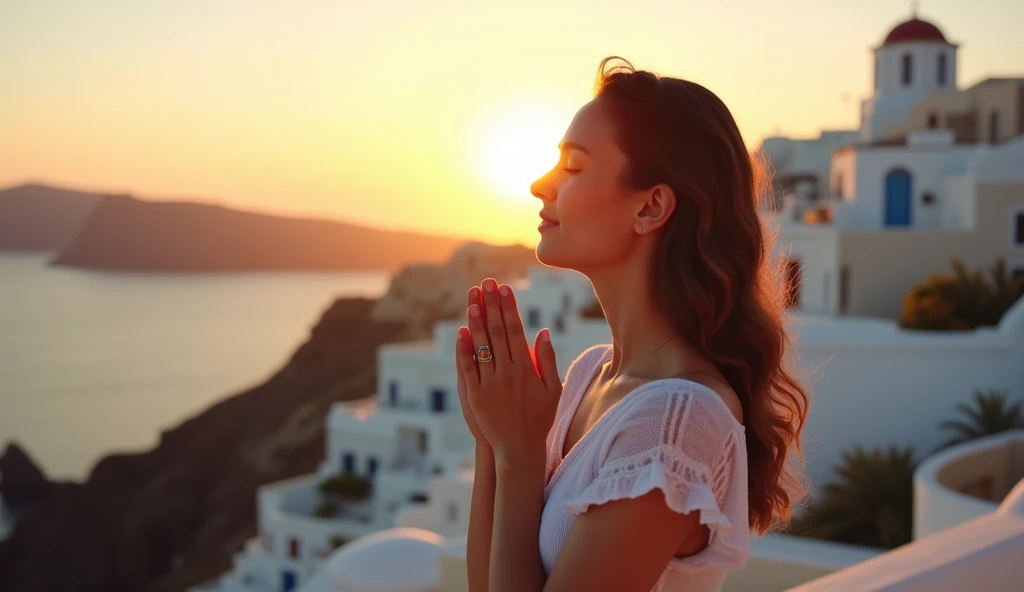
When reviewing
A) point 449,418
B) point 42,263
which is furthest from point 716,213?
point 42,263

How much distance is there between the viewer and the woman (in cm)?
174

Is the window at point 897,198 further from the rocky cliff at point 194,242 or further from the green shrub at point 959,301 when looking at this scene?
the rocky cliff at point 194,242

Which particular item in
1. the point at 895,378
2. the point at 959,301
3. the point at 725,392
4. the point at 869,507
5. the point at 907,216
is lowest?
the point at 869,507

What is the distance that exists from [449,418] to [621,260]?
91.2ft

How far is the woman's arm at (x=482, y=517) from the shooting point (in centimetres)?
212

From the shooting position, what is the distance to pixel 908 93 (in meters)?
30.8

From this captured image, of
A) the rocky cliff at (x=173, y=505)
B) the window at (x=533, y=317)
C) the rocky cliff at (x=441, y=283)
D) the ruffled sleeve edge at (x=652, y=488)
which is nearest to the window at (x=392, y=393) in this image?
the window at (x=533, y=317)

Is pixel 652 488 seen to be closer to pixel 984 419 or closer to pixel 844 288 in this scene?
pixel 984 419

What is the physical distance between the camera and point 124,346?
343 feet

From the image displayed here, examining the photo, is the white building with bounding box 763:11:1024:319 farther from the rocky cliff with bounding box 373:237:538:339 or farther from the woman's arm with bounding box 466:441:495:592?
the rocky cliff with bounding box 373:237:538:339

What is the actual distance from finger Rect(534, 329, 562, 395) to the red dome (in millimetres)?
31409

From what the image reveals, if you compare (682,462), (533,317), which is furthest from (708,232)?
(533,317)

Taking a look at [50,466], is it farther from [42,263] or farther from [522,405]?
[522,405]

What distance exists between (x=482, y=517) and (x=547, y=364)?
41 cm
